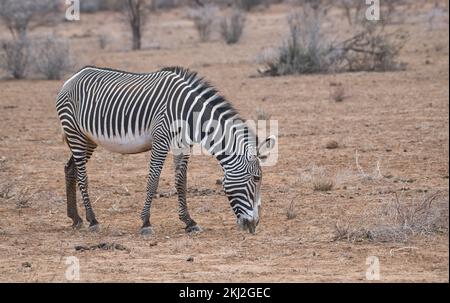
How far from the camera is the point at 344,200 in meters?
10.3

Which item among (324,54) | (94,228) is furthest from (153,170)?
(324,54)

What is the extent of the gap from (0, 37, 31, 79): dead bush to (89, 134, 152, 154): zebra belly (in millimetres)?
15699

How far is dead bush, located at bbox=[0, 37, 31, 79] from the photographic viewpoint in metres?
24.2

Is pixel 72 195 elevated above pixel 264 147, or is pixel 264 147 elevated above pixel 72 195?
pixel 264 147

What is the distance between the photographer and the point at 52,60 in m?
24.3

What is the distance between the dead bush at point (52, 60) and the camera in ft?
79.7

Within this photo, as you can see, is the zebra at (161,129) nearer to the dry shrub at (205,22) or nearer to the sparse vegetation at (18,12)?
the sparse vegetation at (18,12)

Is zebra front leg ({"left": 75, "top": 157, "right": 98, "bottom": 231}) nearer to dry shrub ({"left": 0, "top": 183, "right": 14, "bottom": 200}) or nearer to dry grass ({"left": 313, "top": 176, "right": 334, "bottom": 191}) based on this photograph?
dry shrub ({"left": 0, "top": 183, "right": 14, "bottom": 200})

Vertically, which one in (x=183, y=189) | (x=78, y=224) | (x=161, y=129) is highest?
(x=161, y=129)

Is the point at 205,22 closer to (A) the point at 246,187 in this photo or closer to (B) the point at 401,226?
(A) the point at 246,187

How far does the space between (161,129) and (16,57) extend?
16.5 meters

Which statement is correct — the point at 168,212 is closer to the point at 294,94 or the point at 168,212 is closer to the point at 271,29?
the point at 294,94
